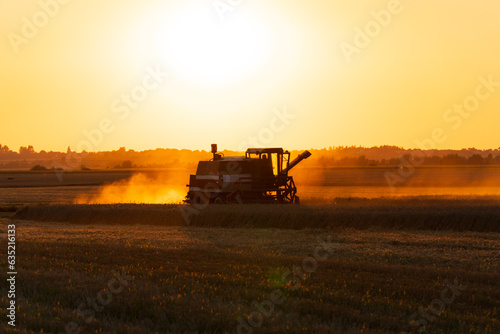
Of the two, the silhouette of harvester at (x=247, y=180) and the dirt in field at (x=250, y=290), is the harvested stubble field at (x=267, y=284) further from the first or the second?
the silhouette of harvester at (x=247, y=180)

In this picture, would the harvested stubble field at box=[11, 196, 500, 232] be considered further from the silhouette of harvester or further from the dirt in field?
the dirt in field

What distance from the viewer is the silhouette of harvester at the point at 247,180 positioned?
91.7 ft

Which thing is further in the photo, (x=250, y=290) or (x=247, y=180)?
→ (x=247, y=180)

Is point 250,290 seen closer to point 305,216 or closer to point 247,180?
point 305,216

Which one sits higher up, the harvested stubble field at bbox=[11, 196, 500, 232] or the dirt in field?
the harvested stubble field at bbox=[11, 196, 500, 232]

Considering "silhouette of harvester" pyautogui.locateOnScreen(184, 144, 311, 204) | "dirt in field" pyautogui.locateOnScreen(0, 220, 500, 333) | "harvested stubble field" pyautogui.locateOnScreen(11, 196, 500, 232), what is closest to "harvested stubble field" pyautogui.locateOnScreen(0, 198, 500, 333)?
"dirt in field" pyautogui.locateOnScreen(0, 220, 500, 333)

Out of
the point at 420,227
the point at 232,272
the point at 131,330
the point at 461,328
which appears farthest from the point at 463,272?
the point at 420,227

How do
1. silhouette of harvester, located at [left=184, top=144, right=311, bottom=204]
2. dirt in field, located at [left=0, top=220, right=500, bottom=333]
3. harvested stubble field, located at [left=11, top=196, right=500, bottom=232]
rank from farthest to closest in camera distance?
silhouette of harvester, located at [left=184, top=144, right=311, bottom=204] < harvested stubble field, located at [left=11, top=196, right=500, bottom=232] < dirt in field, located at [left=0, top=220, right=500, bottom=333]

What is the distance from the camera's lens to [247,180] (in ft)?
91.6

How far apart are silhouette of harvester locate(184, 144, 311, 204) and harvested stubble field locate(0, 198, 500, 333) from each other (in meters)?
8.55

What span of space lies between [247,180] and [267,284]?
59.9 ft

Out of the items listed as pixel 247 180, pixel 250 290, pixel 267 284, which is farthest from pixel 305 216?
pixel 250 290

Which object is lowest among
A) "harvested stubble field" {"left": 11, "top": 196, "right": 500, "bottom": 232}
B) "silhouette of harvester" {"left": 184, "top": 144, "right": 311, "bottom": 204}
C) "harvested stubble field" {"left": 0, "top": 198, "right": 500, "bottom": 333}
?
"harvested stubble field" {"left": 0, "top": 198, "right": 500, "bottom": 333}

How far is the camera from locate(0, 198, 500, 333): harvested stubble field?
7.71m
